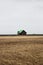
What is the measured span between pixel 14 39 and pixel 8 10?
1.63 feet

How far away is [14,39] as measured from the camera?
1250mm

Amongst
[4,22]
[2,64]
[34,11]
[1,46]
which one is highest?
[34,11]

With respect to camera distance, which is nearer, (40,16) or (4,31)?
(4,31)

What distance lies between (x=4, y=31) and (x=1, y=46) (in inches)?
15.3

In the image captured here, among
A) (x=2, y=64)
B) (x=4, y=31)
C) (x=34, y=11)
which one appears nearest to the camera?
(x=2, y=64)

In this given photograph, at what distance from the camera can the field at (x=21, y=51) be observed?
1194 mm

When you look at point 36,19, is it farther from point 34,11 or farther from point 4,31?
point 4,31

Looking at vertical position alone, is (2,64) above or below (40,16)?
below

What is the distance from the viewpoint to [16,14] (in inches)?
64.5

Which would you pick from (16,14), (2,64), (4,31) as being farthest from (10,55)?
(16,14)

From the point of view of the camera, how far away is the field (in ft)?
3.92

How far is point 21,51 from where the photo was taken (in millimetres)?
1224

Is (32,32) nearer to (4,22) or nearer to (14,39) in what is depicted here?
(4,22)

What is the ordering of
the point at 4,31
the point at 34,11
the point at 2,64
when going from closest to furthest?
the point at 2,64 → the point at 4,31 → the point at 34,11
